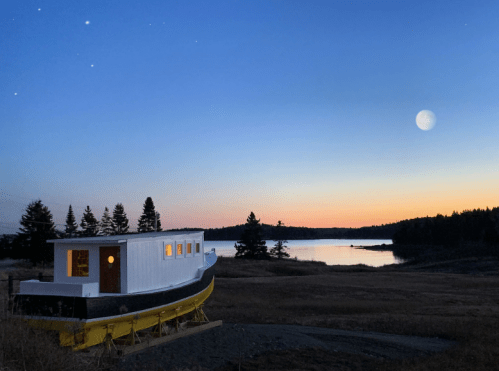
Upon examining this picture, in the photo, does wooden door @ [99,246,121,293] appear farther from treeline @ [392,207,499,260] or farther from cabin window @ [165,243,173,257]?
treeline @ [392,207,499,260]

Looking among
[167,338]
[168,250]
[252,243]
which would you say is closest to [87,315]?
[167,338]

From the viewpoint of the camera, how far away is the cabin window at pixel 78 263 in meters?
14.6

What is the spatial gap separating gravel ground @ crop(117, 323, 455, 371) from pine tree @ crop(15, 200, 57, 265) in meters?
47.3

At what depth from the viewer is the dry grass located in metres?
12.4

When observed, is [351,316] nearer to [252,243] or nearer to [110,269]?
[110,269]

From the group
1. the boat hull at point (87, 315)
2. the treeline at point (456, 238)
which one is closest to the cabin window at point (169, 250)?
the boat hull at point (87, 315)

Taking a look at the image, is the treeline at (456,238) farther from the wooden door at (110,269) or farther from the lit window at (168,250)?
the wooden door at (110,269)

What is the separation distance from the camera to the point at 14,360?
7699 mm

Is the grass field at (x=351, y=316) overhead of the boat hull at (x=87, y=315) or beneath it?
beneath

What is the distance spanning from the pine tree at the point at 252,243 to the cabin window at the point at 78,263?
6663 centimetres

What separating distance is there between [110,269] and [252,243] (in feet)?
223

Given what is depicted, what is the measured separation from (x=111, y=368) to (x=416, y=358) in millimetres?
9113

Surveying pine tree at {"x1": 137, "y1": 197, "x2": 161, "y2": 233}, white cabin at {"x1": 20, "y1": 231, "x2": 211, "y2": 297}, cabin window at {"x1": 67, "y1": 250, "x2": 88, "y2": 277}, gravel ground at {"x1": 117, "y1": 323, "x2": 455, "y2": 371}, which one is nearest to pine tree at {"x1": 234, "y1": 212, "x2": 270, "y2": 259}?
pine tree at {"x1": 137, "y1": 197, "x2": 161, "y2": 233}

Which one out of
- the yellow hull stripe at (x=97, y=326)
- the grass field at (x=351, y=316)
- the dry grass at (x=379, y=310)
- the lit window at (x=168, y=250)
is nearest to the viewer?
the grass field at (x=351, y=316)
